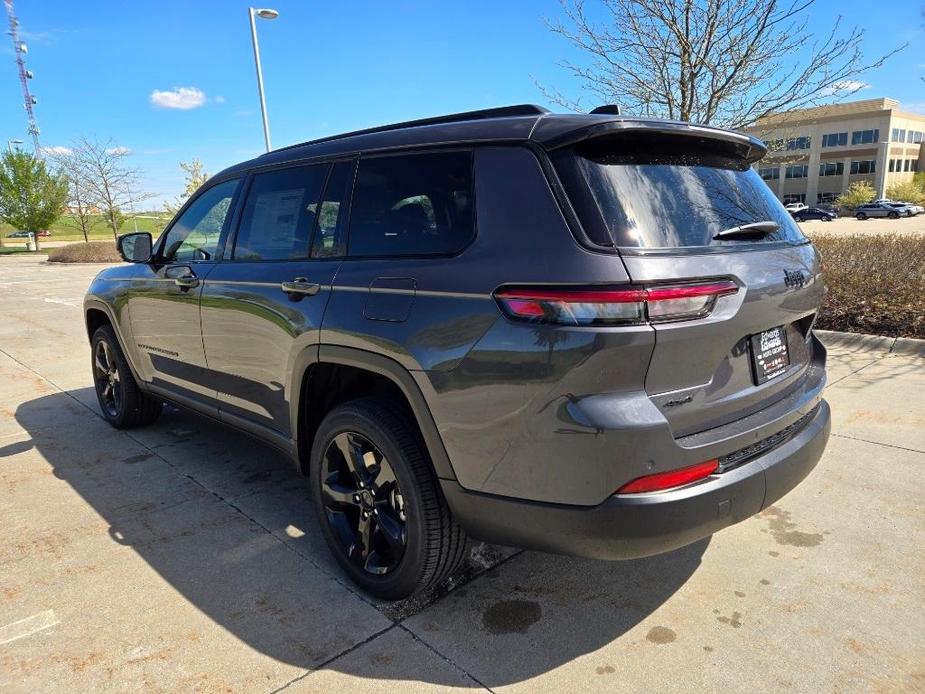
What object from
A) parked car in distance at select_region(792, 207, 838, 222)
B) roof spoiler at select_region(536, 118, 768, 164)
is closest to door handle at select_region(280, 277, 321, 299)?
roof spoiler at select_region(536, 118, 768, 164)

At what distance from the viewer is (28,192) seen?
42.0 metres

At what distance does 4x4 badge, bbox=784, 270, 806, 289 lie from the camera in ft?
7.65

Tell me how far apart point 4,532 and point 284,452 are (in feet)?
5.20

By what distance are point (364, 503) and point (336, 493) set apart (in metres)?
0.19

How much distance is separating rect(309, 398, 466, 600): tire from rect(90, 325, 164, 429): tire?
98.6 inches

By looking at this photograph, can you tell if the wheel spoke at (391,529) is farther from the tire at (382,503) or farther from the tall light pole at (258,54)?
the tall light pole at (258,54)

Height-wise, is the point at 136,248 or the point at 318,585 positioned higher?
the point at 136,248

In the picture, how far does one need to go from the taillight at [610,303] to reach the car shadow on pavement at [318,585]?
0.70 m

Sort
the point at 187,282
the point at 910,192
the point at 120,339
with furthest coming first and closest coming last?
1. the point at 910,192
2. the point at 120,339
3. the point at 187,282

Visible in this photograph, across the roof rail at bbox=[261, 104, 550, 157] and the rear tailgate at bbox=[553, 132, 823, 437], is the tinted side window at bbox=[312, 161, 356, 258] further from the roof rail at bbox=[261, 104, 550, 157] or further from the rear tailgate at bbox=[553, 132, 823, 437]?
the rear tailgate at bbox=[553, 132, 823, 437]

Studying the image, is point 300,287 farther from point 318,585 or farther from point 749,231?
point 749,231

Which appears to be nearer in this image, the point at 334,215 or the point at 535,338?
the point at 535,338

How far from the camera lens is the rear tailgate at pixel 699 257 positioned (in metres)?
1.96

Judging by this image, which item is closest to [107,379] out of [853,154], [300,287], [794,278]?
[300,287]
